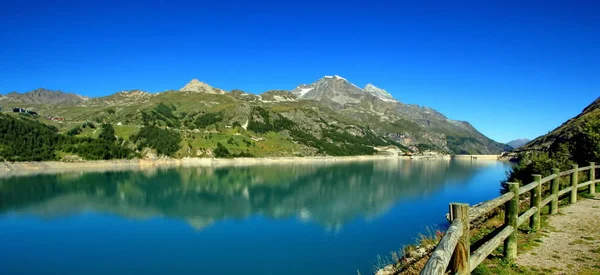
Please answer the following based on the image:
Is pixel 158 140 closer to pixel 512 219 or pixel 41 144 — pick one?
pixel 41 144

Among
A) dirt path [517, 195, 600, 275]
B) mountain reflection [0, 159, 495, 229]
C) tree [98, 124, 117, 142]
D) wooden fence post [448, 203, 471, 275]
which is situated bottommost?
mountain reflection [0, 159, 495, 229]

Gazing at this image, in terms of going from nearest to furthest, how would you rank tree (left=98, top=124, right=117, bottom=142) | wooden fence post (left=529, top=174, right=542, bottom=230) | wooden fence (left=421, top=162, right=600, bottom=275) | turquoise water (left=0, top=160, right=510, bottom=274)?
wooden fence (left=421, top=162, right=600, bottom=275), wooden fence post (left=529, top=174, right=542, bottom=230), turquoise water (left=0, top=160, right=510, bottom=274), tree (left=98, top=124, right=117, bottom=142)

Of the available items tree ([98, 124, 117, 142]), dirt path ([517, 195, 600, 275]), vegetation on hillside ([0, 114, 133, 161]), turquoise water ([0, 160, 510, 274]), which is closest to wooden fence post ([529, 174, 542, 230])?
dirt path ([517, 195, 600, 275])

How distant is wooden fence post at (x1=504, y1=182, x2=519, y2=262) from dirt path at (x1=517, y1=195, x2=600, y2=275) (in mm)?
305

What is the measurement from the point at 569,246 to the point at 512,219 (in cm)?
279

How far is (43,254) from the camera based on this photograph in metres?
31.0

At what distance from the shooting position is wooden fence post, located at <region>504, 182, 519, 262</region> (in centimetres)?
946

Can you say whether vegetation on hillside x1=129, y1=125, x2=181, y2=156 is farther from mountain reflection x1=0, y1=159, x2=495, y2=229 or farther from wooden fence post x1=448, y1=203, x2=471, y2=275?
wooden fence post x1=448, y1=203, x2=471, y2=275

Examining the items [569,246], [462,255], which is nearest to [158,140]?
[569,246]

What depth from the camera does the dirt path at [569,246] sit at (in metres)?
9.12

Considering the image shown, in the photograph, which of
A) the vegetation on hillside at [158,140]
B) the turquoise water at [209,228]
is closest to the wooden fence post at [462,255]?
the turquoise water at [209,228]

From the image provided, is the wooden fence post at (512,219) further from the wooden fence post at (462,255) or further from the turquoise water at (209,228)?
the turquoise water at (209,228)

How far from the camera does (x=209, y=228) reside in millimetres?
41812

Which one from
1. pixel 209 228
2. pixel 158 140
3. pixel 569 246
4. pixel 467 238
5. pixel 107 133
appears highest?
pixel 107 133
